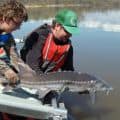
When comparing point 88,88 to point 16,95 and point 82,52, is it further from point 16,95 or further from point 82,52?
point 82,52

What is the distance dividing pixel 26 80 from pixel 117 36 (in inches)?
310

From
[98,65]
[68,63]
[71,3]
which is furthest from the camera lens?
[71,3]

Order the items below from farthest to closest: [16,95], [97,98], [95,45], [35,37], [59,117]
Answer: [95,45] < [97,98] < [35,37] < [16,95] < [59,117]

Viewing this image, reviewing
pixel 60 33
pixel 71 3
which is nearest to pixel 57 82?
pixel 60 33

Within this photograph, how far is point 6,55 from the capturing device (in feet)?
16.9

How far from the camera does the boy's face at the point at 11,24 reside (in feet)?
15.4

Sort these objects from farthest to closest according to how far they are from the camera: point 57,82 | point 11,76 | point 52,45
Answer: point 52,45 < point 57,82 < point 11,76

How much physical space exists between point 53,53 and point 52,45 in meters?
0.12

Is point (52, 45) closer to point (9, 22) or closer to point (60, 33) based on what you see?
point (60, 33)

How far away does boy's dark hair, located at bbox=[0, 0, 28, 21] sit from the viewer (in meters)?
4.70

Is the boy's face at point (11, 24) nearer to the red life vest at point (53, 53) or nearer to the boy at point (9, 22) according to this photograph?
the boy at point (9, 22)

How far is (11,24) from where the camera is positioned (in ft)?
15.5

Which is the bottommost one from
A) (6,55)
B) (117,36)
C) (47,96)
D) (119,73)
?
(117,36)

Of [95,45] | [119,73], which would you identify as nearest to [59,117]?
[119,73]
